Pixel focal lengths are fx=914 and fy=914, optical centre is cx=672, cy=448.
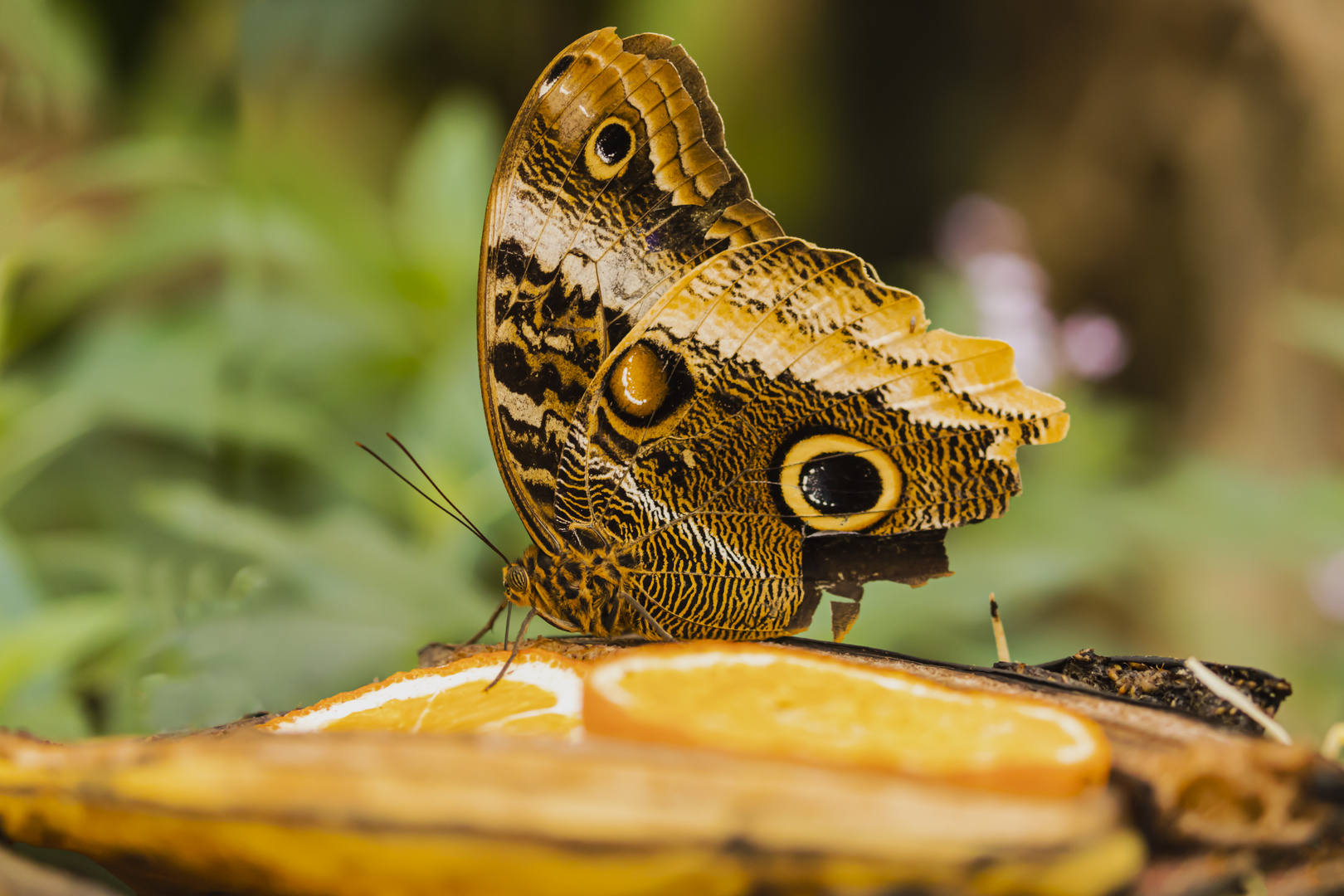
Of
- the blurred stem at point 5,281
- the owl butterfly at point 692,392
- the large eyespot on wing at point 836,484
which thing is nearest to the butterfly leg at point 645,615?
the owl butterfly at point 692,392

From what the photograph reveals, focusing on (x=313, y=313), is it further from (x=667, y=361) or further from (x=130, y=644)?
(x=667, y=361)

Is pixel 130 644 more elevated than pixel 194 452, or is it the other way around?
pixel 194 452

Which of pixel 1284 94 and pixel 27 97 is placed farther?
pixel 1284 94

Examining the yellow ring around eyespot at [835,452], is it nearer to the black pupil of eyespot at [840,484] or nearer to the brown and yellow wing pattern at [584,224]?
the black pupil of eyespot at [840,484]

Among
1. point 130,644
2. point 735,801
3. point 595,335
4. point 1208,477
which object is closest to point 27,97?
point 130,644

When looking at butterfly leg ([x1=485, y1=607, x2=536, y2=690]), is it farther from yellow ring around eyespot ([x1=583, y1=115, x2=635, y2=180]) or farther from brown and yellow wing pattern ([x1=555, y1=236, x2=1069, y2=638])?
yellow ring around eyespot ([x1=583, y1=115, x2=635, y2=180])

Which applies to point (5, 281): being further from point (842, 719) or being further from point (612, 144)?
point (842, 719)

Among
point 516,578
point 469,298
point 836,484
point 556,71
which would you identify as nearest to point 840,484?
point 836,484

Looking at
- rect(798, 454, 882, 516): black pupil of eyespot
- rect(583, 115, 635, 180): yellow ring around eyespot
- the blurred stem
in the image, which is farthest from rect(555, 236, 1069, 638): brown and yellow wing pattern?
the blurred stem
